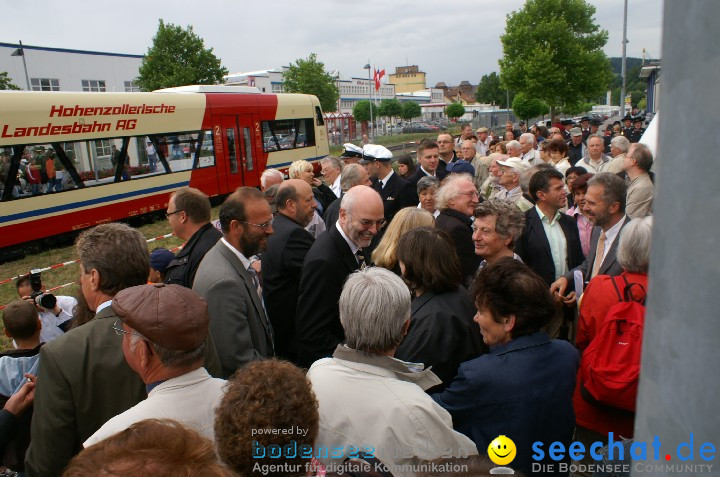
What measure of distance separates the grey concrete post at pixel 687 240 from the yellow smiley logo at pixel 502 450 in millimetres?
1594

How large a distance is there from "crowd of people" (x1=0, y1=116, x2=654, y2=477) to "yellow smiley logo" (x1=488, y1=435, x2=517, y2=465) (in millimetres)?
81

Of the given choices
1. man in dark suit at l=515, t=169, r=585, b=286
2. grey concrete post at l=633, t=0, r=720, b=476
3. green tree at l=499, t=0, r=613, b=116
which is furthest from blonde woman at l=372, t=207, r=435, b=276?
green tree at l=499, t=0, r=613, b=116

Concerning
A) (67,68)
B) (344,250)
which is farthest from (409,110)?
(344,250)

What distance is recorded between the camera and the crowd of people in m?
1.75

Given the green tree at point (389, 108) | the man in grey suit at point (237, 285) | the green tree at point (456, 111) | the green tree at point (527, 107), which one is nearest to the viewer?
the man in grey suit at point (237, 285)

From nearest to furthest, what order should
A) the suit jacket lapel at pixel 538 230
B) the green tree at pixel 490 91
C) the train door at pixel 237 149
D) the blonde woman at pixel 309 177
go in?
the suit jacket lapel at pixel 538 230 < the blonde woman at pixel 309 177 < the train door at pixel 237 149 < the green tree at pixel 490 91

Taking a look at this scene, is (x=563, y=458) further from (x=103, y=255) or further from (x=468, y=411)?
(x=103, y=255)

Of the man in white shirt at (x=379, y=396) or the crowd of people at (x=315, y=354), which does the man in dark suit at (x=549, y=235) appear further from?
the man in white shirt at (x=379, y=396)

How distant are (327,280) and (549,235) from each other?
238cm

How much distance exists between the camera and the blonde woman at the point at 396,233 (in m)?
3.93

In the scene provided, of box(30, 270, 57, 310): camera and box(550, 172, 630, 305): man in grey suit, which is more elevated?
box(550, 172, 630, 305): man in grey suit

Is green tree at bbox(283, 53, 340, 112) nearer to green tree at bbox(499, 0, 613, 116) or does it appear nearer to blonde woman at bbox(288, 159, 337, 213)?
green tree at bbox(499, 0, 613, 116)

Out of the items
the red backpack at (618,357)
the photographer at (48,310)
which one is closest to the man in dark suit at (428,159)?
the photographer at (48,310)

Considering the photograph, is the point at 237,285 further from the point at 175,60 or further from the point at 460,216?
Answer: the point at 175,60
